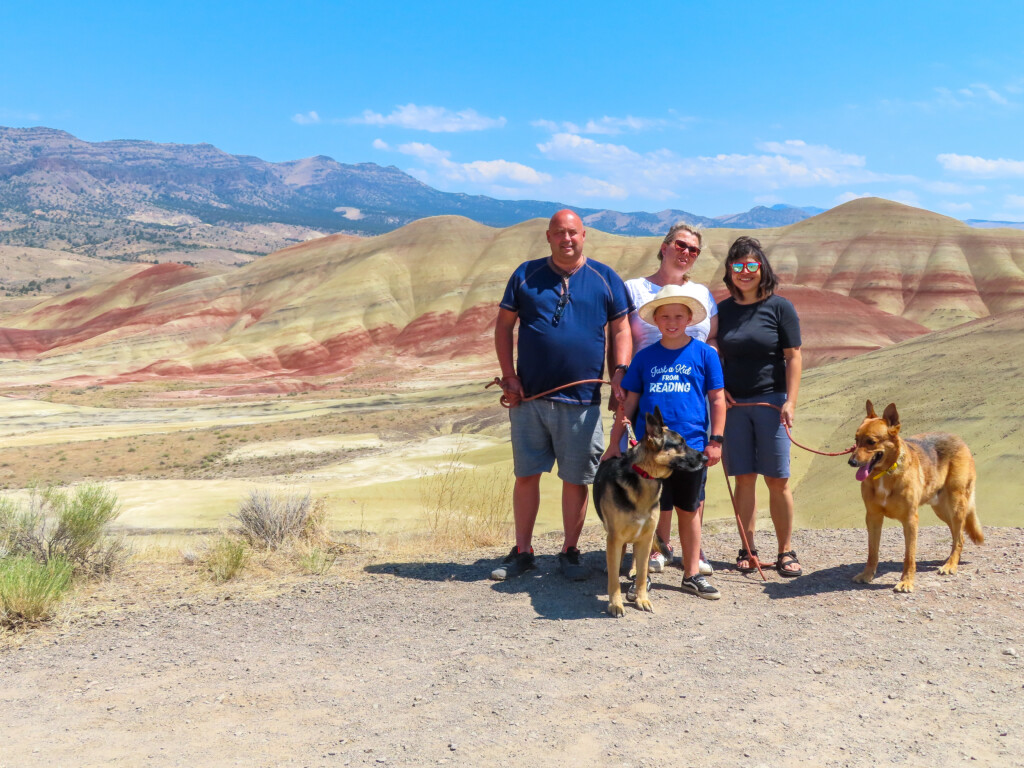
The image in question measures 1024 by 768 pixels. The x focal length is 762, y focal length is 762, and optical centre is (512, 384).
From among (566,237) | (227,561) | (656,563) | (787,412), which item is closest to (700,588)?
(656,563)

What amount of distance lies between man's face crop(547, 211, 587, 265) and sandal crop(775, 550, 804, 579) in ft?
9.47

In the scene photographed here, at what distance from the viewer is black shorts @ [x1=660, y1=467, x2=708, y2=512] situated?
17.3ft

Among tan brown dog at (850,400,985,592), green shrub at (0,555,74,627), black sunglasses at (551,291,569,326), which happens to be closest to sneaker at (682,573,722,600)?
tan brown dog at (850,400,985,592)

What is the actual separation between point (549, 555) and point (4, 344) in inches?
3119

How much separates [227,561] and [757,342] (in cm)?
455

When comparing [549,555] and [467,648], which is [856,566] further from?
[467,648]

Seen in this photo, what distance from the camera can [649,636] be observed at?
188 inches

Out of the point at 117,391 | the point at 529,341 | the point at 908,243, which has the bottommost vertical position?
the point at 117,391

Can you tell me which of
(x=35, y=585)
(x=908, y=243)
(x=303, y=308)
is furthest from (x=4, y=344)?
(x=908, y=243)

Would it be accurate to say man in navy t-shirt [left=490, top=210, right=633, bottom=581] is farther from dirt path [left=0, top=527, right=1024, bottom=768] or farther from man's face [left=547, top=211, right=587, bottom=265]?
dirt path [left=0, top=527, right=1024, bottom=768]

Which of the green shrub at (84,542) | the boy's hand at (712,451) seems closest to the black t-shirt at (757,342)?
the boy's hand at (712,451)

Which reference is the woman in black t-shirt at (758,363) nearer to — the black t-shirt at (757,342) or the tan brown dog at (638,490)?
the black t-shirt at (757,342)

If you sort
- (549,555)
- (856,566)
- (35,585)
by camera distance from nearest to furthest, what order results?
(35,585), (856,566), (549,555)

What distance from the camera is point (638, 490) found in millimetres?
4965
